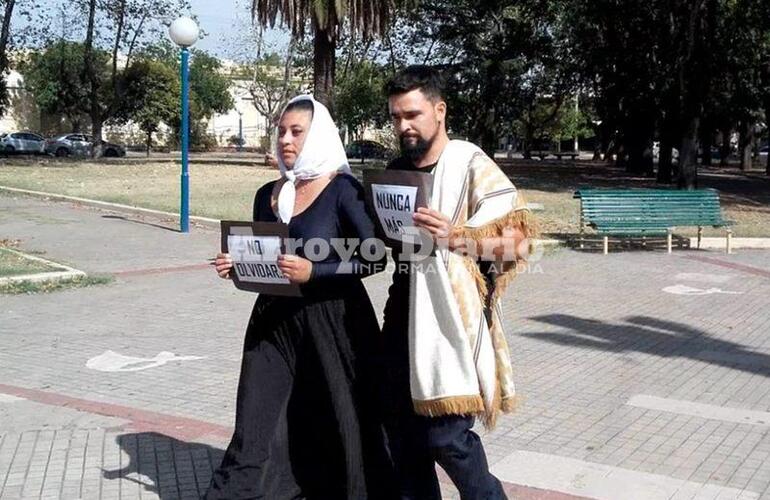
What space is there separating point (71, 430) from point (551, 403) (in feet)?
10.0

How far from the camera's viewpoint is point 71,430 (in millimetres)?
5566

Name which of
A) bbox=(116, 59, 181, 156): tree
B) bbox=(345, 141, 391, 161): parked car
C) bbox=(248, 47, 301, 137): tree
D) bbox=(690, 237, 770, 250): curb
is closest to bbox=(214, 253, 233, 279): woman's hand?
bbox=(690, 237, 770, 250): curb

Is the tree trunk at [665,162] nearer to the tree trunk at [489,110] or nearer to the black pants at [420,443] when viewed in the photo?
the tree trunk at [489,110]

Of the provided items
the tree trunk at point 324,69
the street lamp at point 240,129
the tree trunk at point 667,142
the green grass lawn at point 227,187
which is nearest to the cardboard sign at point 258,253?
the green grass lawn at point 227,187

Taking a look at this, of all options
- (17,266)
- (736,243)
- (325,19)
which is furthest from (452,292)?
(325,19)

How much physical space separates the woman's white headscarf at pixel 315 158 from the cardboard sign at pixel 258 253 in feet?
0.53

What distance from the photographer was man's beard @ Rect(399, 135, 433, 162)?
11.0 ft

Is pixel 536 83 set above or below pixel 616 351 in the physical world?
above

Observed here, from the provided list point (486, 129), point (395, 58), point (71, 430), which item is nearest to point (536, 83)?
point (486, 129)

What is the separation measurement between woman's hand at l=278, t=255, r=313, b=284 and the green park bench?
11169mm

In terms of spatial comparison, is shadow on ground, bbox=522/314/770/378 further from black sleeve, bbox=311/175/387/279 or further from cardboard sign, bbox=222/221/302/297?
cardboard sign, bbox=222/221/302/297

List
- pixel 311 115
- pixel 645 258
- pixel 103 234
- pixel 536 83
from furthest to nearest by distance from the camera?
pixel 536 83, pixel 103 234, pixel 645 258, pixel 311 115

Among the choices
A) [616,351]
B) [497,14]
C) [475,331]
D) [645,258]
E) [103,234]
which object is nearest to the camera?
[475,331]

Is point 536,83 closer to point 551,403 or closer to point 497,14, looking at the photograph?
point 497,14
